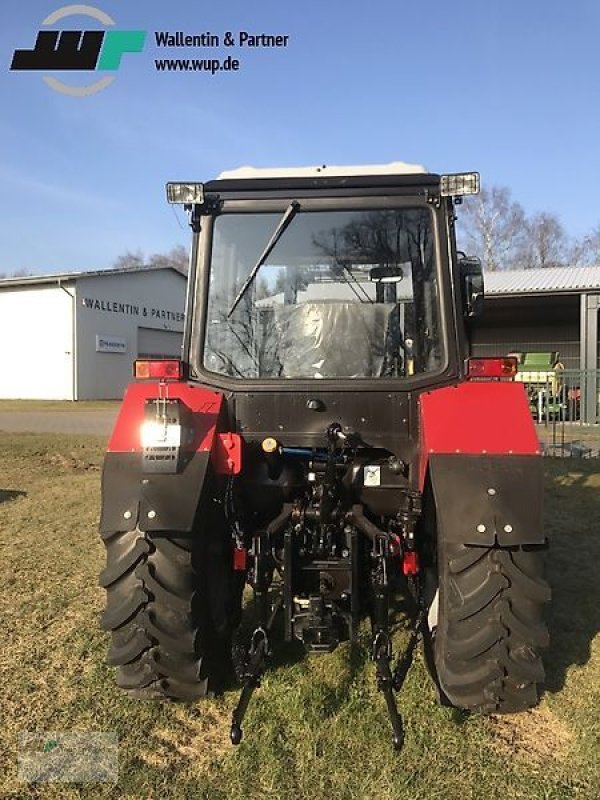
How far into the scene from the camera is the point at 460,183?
11.4ft

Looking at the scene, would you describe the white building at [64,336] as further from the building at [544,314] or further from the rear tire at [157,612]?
the rear tire at [157,612]

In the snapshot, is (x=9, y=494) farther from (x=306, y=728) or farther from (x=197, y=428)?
(x=306, y=728)

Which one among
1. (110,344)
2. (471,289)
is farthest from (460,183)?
(110,344)

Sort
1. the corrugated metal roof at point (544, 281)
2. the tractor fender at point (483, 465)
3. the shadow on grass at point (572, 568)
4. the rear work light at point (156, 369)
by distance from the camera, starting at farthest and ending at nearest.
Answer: the corrugated metal roof at point (544, 281) → the shadow on grass at point (572, 568) → the rear work light at point (156, 369) → the tractor fender at point (483, 465)

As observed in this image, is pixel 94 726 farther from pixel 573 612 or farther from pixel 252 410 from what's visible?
pixel 573 612

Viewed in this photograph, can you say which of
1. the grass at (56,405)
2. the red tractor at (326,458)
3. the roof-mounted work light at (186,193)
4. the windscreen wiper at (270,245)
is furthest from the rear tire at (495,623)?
the grass at (56,405)

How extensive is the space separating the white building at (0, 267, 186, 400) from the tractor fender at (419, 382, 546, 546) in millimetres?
26285

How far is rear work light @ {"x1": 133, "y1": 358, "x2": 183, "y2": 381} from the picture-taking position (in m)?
3.41

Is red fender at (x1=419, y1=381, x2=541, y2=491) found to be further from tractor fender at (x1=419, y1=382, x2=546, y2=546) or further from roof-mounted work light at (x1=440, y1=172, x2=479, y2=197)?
roof-mounted work light at (x1=440, y1=172, x2=479, y2=197)

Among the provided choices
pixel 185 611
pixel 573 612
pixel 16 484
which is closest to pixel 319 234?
pixel 185 611

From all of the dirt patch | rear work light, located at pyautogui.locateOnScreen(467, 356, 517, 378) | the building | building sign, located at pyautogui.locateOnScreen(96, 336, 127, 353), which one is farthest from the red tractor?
building sign, located at pyautogui.locateOnScreen(96, 336, 127, 353)

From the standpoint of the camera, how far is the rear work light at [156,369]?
3.41 m

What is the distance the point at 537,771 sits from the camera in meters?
2.77

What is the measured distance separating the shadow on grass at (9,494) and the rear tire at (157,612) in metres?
5.81
